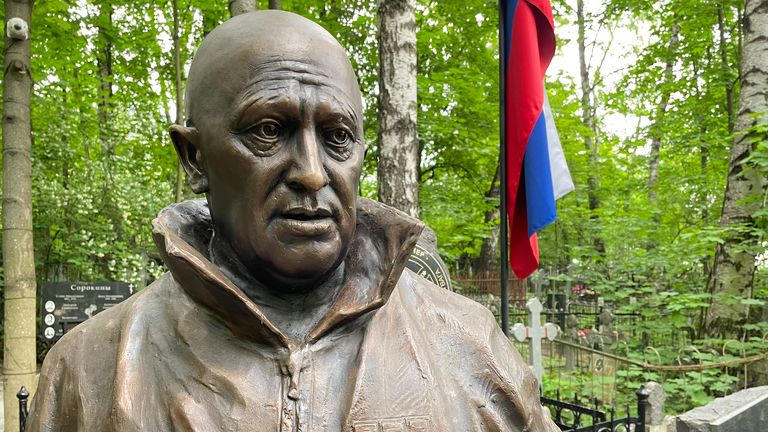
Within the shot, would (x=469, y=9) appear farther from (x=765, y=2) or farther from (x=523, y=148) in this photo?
(x=523, y=148)

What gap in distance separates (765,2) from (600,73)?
16282 millimetres

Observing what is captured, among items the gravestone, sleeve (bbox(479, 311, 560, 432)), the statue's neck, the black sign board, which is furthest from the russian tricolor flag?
the black sign board

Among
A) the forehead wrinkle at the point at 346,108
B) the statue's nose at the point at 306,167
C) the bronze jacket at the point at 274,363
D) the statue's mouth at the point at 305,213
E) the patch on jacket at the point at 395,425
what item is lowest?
the patch on jacket at the point at 395,425

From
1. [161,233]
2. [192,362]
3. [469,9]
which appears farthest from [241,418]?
[469,9]

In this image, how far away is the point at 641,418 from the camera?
13.6ft

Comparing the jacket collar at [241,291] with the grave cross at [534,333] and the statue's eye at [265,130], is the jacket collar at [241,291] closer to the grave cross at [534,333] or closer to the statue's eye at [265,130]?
the statue's eye at [265,130]

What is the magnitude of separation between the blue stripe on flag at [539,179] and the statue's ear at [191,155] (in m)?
3.44

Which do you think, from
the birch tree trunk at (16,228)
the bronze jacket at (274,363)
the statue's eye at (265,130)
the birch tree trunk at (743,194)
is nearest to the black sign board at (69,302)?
the birch tree trunk at (16,228)

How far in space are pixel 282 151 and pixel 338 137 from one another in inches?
5.8

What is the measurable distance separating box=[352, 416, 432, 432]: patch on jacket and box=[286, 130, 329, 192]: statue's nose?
1.79 ft

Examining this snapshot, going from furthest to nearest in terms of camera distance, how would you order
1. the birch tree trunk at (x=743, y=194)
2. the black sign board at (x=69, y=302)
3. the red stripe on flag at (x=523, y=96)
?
the black sign board at (x=69, y=302), the birch tree trunk at (x=743, y=194), the red stripe on flag at (x=523, y=96)

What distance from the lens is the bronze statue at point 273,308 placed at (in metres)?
1.34

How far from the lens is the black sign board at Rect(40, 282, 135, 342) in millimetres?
7434

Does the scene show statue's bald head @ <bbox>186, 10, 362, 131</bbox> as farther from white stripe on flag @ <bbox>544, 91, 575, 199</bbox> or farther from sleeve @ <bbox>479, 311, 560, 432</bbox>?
white stripe on flag @ <bbox>544, 91, 575, 199</bbox>
